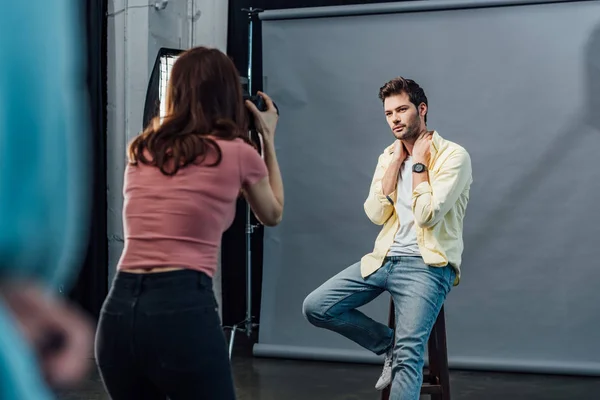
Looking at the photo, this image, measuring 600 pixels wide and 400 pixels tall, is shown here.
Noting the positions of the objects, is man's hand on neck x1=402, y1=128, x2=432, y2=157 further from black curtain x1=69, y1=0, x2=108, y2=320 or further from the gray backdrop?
black curtain x1=69, y1=0, x2=108, y2=320

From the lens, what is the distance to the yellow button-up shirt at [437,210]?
8.80ft

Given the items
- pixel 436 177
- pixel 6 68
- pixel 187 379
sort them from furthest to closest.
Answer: pixel 436 177
pixel 187 379
pixel 6 68

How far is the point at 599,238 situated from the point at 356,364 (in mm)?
1447

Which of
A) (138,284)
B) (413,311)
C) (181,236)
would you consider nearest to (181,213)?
(181,236)

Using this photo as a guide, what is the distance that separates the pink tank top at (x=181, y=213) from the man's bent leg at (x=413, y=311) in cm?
125

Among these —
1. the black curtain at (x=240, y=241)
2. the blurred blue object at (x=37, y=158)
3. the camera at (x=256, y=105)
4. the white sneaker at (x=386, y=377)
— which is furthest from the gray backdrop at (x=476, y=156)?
the blurred blue object at (x=37, y=158)

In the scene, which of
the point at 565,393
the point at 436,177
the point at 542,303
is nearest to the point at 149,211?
the point at 436,177

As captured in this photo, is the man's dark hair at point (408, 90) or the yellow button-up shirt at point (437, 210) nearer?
the yellow button-up shirt at point (437, 210)

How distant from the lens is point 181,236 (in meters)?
1.46

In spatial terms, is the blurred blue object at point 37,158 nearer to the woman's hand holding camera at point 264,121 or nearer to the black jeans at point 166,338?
the black jeans at point 166,338

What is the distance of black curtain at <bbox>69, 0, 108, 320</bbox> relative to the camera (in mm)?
4590

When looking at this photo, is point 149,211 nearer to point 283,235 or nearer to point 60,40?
point 60,40

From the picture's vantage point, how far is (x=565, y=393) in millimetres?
3766

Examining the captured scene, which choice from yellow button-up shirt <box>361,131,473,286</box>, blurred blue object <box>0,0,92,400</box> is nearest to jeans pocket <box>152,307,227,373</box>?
blurred blue object <box>0,0,92,400</box>
